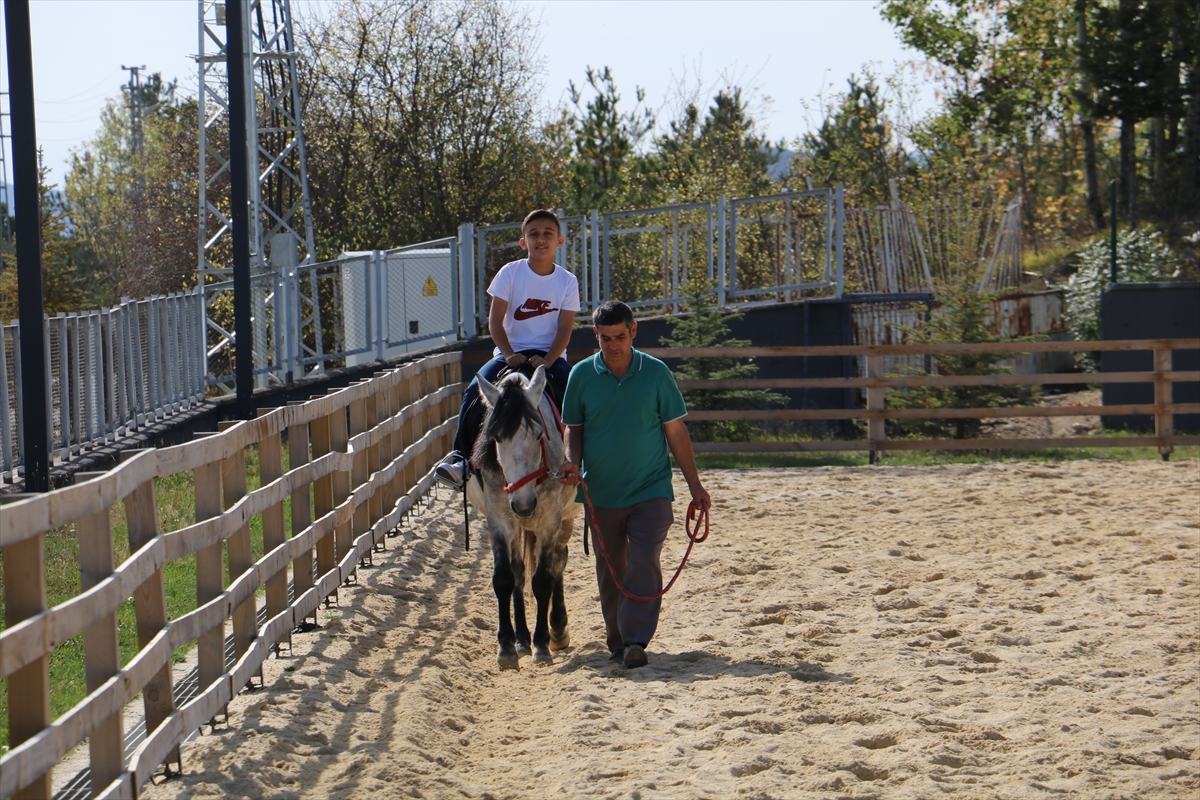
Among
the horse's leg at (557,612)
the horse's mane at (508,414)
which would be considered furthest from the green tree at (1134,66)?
the horse's mane at (508,414)

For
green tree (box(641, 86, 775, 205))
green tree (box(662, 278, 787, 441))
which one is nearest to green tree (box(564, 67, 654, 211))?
green tree (box(641, 86, 775, 205))

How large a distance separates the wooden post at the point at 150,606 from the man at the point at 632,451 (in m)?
2.22

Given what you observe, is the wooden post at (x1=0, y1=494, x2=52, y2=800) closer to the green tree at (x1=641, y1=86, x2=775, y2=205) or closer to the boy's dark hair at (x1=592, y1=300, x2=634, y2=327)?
the boy's dark hair at (x1=592, y1=300, x2=634, y2=327)

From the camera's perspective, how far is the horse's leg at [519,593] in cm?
660

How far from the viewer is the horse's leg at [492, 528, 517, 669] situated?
6.42 m

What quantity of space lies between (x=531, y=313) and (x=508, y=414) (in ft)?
3.70

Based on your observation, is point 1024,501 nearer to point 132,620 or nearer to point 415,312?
point 132,620

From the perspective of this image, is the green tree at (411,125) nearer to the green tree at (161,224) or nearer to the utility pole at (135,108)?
the green tree at (161,224)

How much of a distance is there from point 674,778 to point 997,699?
1.79 meters

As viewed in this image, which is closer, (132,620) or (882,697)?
(882,697)

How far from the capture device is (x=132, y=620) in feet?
23.7

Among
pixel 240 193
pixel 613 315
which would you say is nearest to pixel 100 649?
pixel 613 315

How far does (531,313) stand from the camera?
281 inches

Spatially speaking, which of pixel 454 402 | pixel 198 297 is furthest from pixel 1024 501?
pixel 198 297
